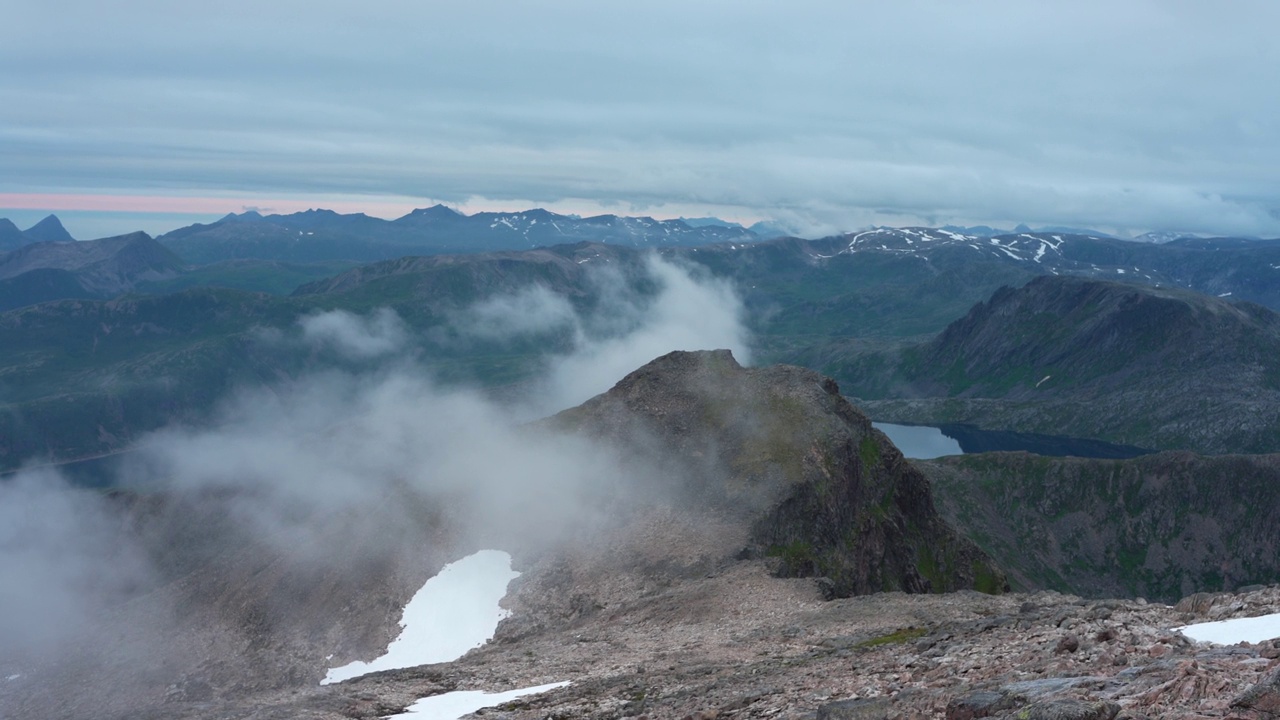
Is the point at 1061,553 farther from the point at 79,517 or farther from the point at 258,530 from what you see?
the point at 79,517

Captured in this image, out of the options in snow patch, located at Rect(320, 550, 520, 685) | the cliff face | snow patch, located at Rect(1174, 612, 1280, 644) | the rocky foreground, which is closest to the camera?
the rocky foreground

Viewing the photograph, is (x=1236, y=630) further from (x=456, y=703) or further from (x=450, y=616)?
(x=450, y=616)

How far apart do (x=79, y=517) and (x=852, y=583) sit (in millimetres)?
153041

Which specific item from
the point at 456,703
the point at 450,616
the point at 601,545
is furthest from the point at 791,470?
the point at 456,703

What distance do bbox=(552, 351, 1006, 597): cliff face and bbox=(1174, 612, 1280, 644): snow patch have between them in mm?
49739

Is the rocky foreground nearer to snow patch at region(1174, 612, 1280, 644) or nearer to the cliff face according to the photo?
snow patch at region(1174, 612, 1280, 644)

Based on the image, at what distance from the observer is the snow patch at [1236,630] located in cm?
3072

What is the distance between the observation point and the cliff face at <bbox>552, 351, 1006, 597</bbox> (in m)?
95.2

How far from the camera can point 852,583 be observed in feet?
310

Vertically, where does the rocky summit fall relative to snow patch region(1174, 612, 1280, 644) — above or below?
below

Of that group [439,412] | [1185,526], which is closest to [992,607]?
[439,412]

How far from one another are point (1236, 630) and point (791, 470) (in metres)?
67.6

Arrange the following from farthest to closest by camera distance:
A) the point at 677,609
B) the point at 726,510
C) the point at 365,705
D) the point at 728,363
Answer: the point at 728,363
the point at 726,510
the point at 677,609
the point at 365,705

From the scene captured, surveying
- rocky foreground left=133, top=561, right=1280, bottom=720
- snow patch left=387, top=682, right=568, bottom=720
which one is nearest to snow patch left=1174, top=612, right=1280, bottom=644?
rocky foreground left=133, top=561, right=1280, bottom=720
